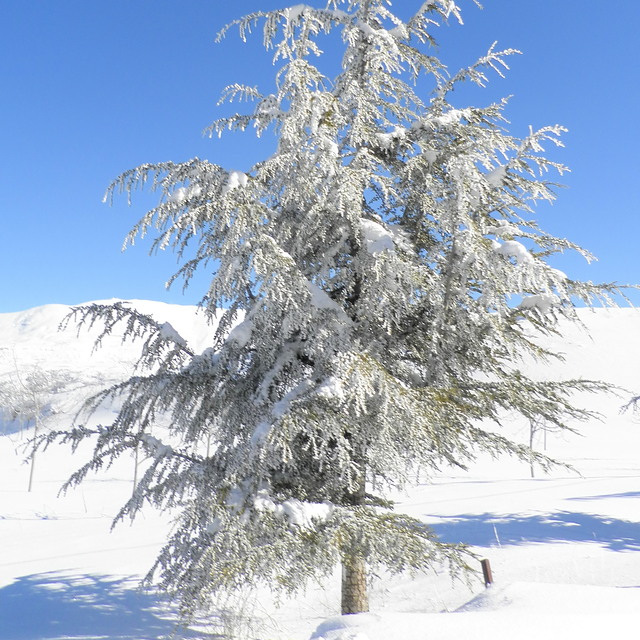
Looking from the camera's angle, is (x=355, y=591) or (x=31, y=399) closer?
(x=355, y=591)

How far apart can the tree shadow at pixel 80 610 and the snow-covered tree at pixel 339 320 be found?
118 inches

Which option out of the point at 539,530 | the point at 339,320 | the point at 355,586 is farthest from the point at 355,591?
the point at 539,530

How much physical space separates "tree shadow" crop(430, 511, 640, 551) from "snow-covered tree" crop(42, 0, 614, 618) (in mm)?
6816

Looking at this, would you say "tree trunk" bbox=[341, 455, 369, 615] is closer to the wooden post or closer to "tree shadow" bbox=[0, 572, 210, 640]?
the wooden post

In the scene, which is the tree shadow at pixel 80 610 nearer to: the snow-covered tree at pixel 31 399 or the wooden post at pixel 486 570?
the wooden post at pixel 486 570

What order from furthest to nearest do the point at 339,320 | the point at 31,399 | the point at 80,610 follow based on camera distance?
the point at 31,399 < the point at 80,610 < the point at 339,320

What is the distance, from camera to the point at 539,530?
13.2 meters

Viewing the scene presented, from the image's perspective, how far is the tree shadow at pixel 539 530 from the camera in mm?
11984

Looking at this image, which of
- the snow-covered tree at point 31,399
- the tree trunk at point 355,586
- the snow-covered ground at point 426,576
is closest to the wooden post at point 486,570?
the snow-covered ground at point 426,576

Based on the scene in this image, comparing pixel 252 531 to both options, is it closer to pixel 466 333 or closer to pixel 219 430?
pixel 219 430

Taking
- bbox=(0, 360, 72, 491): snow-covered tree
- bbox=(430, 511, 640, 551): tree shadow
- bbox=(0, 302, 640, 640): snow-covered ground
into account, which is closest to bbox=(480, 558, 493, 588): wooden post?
bbox=(0, 302, 640, 640): snow-covered ground

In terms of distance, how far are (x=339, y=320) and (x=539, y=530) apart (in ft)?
35.3

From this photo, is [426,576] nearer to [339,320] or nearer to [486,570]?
[486,570]

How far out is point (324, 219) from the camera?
6.22 metres
